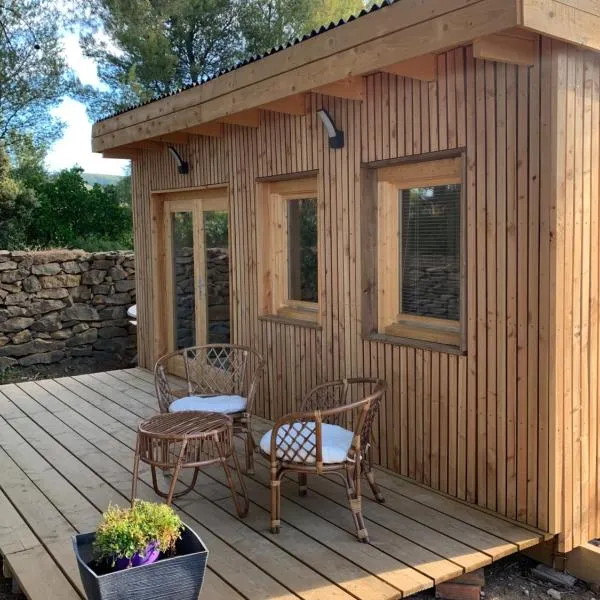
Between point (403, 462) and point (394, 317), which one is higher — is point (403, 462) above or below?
below

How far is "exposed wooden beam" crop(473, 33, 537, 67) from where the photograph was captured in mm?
3000

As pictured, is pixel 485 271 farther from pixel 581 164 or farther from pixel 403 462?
pixel 403 462

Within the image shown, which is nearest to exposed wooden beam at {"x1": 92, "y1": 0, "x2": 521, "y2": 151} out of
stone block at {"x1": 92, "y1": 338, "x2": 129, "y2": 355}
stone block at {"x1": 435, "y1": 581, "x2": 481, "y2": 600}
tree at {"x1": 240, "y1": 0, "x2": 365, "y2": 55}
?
stone block at {"x1": 435, "y1": 581, "x2": 481, "y2": 600}

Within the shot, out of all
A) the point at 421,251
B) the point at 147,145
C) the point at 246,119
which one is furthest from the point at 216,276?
the point at 421,251

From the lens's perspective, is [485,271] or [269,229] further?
[269,229]

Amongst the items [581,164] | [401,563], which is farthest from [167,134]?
[401,563]

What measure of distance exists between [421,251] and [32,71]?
515 inches

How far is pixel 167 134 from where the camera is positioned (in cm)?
583

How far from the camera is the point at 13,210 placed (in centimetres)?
1351

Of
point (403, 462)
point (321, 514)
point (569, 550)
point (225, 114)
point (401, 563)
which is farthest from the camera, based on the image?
point (225, 114)

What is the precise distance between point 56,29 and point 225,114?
1114 cm

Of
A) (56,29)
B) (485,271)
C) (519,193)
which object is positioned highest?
(56,29)

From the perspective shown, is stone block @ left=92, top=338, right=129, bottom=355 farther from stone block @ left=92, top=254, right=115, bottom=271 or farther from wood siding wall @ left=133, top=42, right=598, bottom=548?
wood siding wall @ left=133, top=42, right=598, bottom=548

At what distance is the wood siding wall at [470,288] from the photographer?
10.8ft
